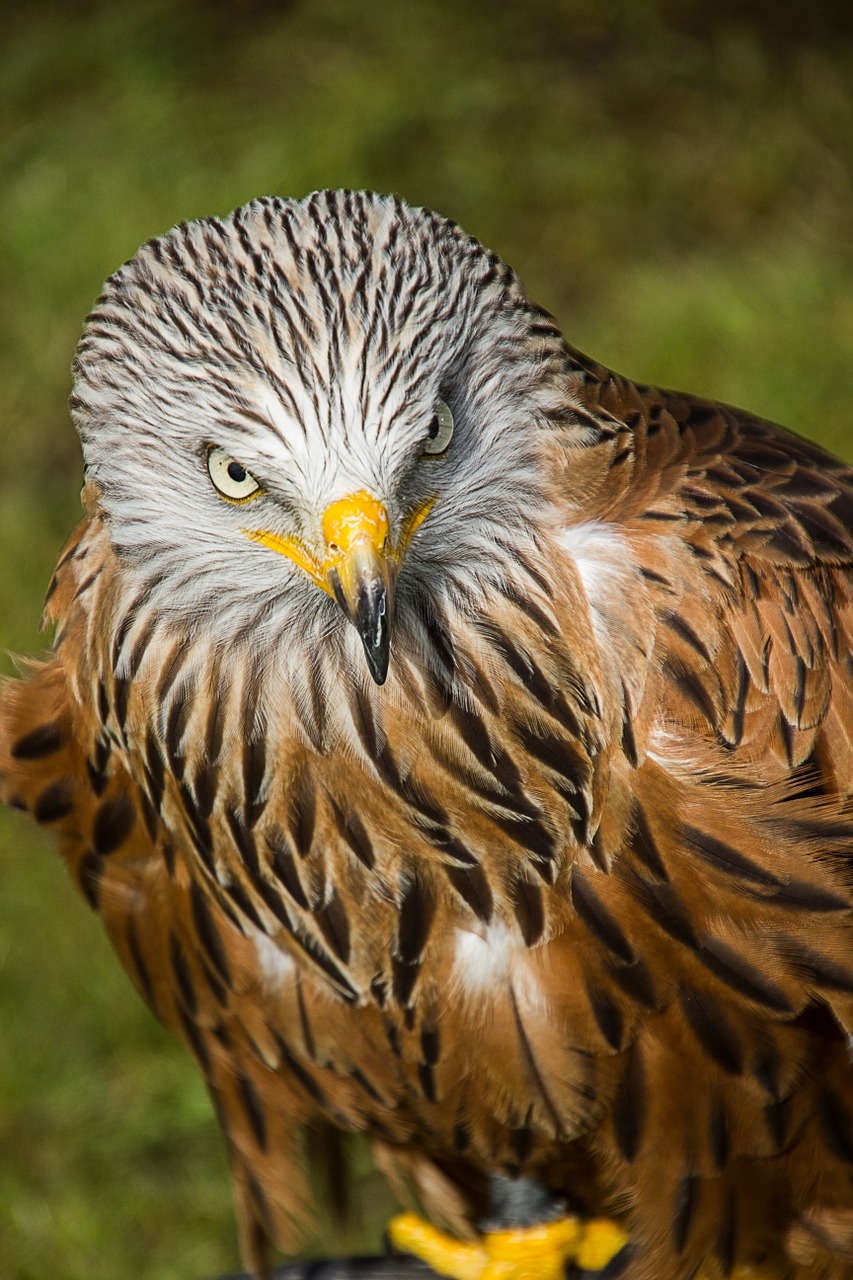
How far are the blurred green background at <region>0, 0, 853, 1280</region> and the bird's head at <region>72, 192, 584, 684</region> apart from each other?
2598 millimetres

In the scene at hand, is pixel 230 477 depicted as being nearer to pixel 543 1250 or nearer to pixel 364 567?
pixel 364 567

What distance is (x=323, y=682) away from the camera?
212 centimetres

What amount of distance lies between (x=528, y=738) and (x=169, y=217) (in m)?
4.05

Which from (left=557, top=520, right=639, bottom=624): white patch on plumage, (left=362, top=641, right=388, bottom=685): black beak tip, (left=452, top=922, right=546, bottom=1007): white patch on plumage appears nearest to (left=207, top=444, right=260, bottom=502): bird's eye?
(left=362, top=641, right=388, bottom=685): black beak tip

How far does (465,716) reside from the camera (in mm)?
2119

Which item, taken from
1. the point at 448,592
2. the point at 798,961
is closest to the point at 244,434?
the point at 448,592

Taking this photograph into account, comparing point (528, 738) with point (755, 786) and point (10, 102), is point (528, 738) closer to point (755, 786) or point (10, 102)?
point (755, 786)

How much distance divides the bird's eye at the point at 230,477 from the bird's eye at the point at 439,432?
21 cm

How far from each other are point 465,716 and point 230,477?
454 millimetres

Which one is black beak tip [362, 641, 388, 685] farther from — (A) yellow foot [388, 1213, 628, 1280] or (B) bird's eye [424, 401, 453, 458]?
(A) yellow foot [388, 1213, 628, 1280]

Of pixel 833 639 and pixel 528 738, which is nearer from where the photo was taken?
pixel 528 738

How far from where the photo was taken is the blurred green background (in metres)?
5.27

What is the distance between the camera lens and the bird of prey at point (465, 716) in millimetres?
1905

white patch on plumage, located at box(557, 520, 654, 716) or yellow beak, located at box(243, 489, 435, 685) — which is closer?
yellow beak, located at box(243, 489, 435, 685)
